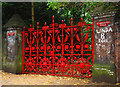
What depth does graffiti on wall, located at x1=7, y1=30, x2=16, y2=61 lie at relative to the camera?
6309 mm

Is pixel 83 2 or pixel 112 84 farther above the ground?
pixel 83 2

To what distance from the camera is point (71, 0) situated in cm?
504

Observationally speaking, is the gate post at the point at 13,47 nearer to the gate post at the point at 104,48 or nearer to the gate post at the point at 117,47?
the gate post at the point at 104,48

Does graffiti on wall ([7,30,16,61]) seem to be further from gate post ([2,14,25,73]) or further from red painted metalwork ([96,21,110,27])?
red painted metalwork ([96,21,110,27])

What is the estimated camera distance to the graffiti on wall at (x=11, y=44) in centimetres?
631

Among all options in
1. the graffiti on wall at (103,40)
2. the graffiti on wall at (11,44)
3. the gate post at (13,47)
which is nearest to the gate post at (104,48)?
the graffiti on wall at (103,40)

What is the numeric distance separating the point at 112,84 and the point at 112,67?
48 centimetres

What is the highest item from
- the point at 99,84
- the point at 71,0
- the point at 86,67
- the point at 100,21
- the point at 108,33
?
A: the point at 71,0

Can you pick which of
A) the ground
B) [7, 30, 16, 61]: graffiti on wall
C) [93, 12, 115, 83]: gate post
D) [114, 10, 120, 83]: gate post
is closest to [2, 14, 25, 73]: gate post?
[7, 30, 16, 61]: graffiti on wall

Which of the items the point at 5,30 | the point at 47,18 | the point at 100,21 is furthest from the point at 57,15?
the point at 100,21

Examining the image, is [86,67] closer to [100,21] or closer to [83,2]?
[100,21]

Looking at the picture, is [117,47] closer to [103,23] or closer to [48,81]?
[103,23]

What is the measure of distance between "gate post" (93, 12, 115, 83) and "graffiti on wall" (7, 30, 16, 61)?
3728 mm

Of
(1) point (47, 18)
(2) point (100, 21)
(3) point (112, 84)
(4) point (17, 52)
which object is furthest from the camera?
(1) point (47, 18)
